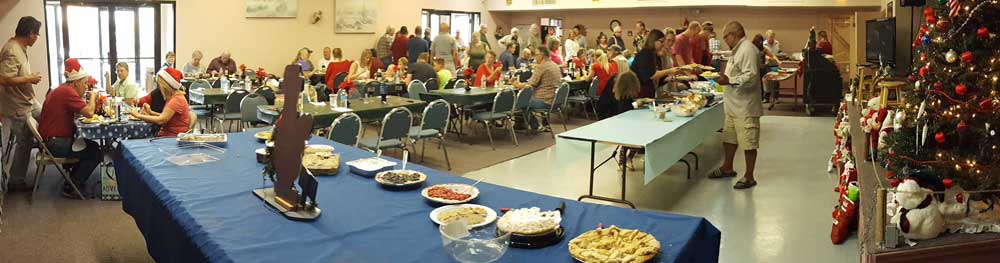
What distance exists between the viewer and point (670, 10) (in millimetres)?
16938

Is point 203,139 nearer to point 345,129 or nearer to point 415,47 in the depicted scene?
point 345,129

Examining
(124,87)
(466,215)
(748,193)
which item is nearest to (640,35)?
(748,193)

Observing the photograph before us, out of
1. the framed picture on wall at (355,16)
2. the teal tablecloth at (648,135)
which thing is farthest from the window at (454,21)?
the teal tablecloth at (648,135)

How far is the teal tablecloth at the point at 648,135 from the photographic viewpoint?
194 inches

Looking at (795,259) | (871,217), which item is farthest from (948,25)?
(795,259)

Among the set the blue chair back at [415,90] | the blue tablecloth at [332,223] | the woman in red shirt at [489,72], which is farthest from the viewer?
the woman in red shirt at [489,72]

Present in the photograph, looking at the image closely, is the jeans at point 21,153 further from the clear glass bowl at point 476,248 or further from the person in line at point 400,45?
the person in line at point 400,45

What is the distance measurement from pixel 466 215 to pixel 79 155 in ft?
13.7

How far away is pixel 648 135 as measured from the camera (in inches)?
201

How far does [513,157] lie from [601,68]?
3.06 m

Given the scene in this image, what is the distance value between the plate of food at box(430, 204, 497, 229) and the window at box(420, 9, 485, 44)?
1343 centimetres

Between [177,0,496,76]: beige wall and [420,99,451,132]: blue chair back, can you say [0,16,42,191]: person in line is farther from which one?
[177,0,496,76]: beige wall

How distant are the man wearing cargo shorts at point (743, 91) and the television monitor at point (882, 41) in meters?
2.06

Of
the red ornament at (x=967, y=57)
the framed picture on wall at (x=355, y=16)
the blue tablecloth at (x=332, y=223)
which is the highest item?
the framed picture on wall at (x=355, y=16)
